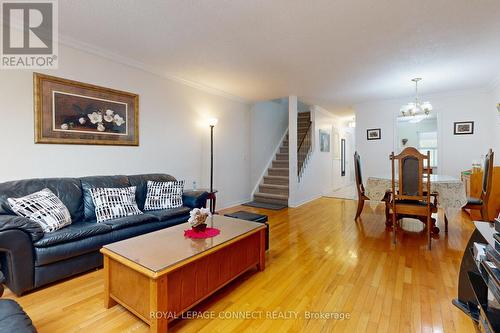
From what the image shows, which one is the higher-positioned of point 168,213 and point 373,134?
point 373,134

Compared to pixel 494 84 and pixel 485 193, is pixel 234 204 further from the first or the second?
pixel 494 84

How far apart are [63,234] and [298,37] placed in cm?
301

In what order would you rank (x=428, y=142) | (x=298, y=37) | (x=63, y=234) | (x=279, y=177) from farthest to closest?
(x=428, y=142) < (x=279, y=177) < (x=298, y=37) < (x=63, y=234)

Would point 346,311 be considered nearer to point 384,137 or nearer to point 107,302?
point 107,302

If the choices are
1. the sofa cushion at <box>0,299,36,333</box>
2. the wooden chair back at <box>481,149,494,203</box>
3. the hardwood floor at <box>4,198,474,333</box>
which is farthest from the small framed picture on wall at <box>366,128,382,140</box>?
the sofa cushion at <box>0,299,36,333</box>

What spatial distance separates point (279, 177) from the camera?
19.6 feet

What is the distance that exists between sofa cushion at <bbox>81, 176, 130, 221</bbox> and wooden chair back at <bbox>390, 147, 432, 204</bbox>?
3445 millimetres

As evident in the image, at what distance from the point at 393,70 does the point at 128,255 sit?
13.9 ft

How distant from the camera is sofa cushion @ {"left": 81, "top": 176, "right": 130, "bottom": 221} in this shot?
2604mm

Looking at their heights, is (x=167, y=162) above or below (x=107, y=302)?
above

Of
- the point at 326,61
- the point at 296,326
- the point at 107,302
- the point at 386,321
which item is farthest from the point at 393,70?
the point at 107,302

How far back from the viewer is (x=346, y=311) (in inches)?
66.7

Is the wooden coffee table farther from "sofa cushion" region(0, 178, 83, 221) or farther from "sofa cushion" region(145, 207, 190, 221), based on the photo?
"sofa cushion" region(0, 178, 83, 221)

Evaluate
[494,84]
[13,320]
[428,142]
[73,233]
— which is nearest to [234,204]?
[73,233]
